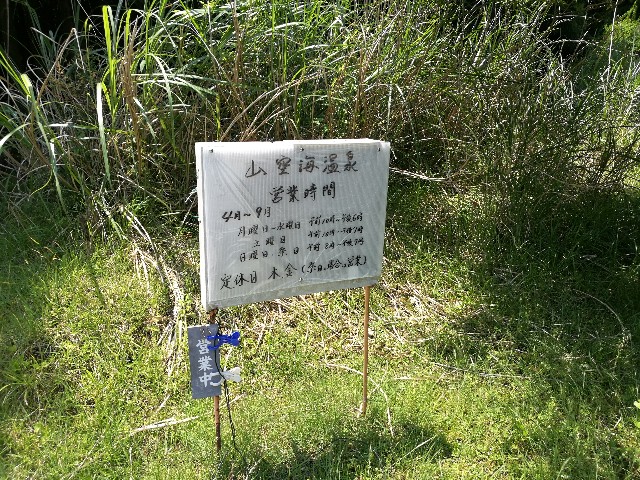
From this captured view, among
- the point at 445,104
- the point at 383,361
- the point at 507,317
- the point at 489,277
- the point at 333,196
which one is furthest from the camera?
the point at 445,104

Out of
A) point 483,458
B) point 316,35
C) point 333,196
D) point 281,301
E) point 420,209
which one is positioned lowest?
point 483,458

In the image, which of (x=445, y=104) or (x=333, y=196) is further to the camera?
(x=445, y=104)

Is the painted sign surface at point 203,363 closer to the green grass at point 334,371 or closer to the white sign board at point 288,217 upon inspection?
the white sign board at point 288,217

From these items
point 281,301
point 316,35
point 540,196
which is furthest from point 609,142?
point 281,301

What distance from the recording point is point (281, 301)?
3.15m

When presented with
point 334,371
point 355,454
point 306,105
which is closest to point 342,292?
point 334,371

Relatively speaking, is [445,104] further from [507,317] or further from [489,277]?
[507,317]

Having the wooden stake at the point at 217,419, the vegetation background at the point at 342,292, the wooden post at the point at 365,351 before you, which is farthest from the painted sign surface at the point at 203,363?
the wooden post at the point at 365,351

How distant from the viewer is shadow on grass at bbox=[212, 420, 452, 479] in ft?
7.25

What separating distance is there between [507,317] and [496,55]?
1.75 metres

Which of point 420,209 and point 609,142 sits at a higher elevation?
point 609,142

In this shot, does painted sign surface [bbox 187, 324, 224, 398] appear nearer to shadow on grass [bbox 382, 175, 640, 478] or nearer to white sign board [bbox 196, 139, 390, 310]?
white sign board [bbox 196, 139, 390, 310]

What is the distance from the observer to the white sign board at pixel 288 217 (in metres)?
1.98

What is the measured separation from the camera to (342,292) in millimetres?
3254
